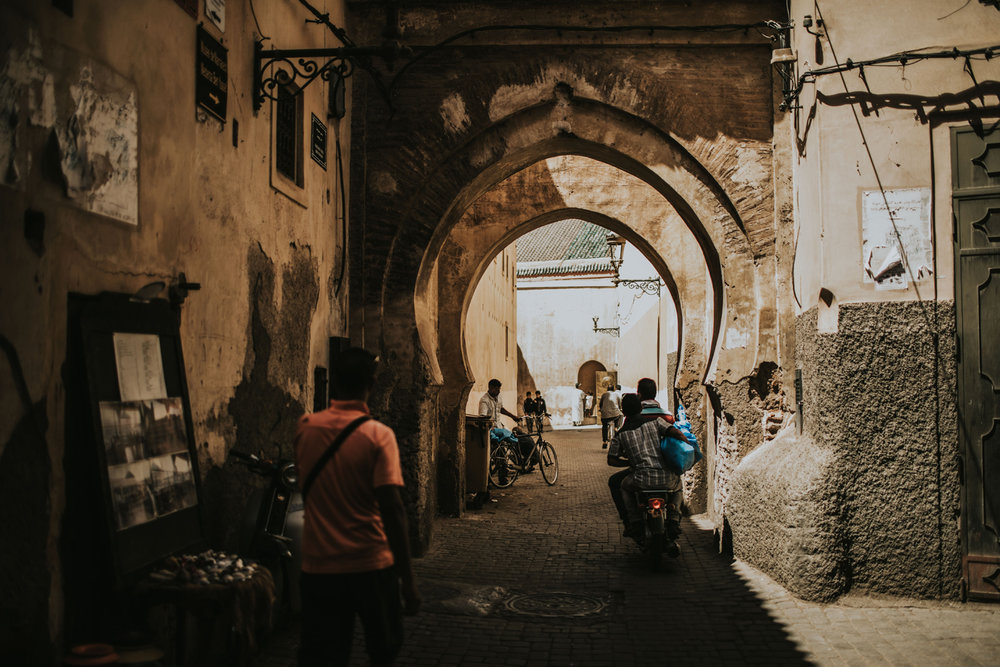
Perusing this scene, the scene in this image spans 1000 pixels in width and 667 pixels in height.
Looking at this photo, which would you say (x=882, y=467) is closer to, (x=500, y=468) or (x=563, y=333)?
(x=500, y=468)

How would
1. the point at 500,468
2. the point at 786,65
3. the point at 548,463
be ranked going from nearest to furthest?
1. the point at 786,65
2. the point at 500,468
3. the point at 548,463

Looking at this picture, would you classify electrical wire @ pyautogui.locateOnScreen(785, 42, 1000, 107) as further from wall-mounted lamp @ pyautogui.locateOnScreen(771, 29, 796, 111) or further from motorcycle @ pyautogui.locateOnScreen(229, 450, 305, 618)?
motorcycle @ pyautogui.locateOnScreen(229, 450, 305, 618)

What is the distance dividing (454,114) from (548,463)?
7819 mm

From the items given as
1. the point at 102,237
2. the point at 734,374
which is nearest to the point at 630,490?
the point at 734,374

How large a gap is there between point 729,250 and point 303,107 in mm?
3964

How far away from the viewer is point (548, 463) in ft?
47.7

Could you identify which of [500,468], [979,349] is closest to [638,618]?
[979,349]

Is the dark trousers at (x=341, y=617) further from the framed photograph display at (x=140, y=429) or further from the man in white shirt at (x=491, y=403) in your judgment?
the man in white shirt at (x=491, y=403)

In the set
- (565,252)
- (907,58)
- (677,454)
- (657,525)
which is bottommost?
(657,525)

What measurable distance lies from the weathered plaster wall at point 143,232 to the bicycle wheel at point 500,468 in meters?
6.91

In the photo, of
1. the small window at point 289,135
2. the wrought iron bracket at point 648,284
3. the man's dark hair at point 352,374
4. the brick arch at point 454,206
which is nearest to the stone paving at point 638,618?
the brick arch at point 454,206

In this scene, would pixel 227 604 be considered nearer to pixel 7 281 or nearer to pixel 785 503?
pixel 7 281

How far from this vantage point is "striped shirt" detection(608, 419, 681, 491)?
297 inches

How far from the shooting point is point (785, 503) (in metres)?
6.13
